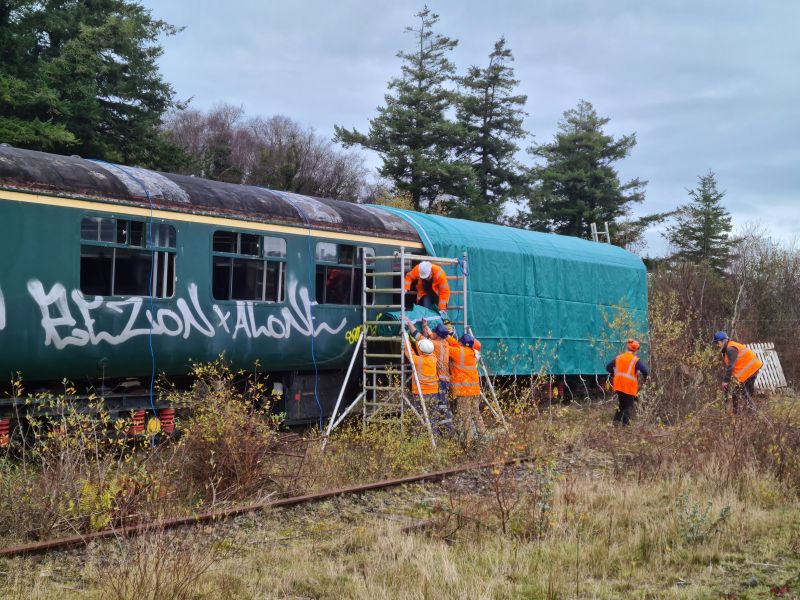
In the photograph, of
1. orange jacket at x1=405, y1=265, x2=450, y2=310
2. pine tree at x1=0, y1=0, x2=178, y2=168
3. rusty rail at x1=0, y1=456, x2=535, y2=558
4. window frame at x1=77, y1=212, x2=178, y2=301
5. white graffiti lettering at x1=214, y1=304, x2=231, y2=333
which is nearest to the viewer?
rusty rail at x1=0, y1=456, x2=535, y2=558

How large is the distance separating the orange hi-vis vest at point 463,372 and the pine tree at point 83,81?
14375 millimetres

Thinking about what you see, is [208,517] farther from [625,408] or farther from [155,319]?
[625,408]

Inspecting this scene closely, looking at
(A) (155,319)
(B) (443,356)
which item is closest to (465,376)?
(B) (443,356)

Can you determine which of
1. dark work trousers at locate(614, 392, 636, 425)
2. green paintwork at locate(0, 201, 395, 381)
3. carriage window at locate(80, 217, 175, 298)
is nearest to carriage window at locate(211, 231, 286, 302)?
green paintwork at locate(0, 201, 395, 381)

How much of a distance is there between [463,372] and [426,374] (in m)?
0.61

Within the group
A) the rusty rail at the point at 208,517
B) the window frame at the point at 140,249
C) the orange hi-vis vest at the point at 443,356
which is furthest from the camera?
the orange hi-vis vest at the point at 443,356

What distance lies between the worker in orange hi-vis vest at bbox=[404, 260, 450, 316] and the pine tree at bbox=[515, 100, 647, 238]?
1062 inches

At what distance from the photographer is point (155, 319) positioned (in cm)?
1020

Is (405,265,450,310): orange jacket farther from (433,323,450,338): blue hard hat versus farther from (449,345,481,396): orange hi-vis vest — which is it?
(449,345,481,396): orange hi-vis vest

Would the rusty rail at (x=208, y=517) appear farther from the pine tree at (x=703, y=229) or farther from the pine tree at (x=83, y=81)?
the pine tree at (x=703, y=229)

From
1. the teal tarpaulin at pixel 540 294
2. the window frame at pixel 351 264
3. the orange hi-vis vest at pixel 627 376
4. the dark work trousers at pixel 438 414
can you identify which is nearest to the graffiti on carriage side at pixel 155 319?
the window frame at pixel 351 264

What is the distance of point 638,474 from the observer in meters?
9.23

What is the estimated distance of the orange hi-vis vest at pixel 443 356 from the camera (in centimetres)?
1208

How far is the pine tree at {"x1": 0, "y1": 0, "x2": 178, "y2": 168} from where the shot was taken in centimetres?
2211
